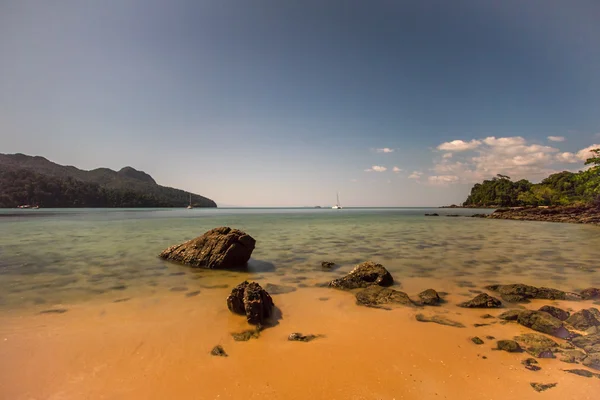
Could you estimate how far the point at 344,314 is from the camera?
727cm

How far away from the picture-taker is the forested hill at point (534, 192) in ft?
283

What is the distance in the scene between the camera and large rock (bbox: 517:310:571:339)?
5957 mm

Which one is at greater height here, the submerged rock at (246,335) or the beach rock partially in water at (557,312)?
the beach rock partially in water at (557,312)

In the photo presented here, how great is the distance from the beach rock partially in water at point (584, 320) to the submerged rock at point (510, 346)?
7.23 ft

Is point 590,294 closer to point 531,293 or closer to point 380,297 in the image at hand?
point 531,293

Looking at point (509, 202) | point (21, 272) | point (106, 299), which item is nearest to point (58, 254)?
point (21, 272)

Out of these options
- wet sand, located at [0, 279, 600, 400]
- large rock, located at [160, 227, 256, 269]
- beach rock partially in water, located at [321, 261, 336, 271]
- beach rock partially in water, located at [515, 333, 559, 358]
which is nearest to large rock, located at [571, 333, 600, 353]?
beach rock partially in water, located at [515, 333, 559, 358]

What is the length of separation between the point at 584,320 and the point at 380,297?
4527 millimetres

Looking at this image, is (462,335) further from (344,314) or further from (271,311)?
(271,311)

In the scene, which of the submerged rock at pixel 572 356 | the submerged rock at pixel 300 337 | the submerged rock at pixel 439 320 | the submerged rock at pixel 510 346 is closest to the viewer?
the submerged rock at pixel 572 356

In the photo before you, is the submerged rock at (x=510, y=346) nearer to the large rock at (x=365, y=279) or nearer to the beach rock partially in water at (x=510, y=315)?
the beach rock partially in water at (x=510, y=315)

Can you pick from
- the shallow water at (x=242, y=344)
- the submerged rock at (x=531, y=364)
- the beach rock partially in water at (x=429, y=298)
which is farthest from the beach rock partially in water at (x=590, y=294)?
the submerged rock at (x=531, y=364)

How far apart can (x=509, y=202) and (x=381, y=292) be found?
17518cm

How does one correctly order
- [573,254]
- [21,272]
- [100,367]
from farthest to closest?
[573,254], [21,272], [100,367]
